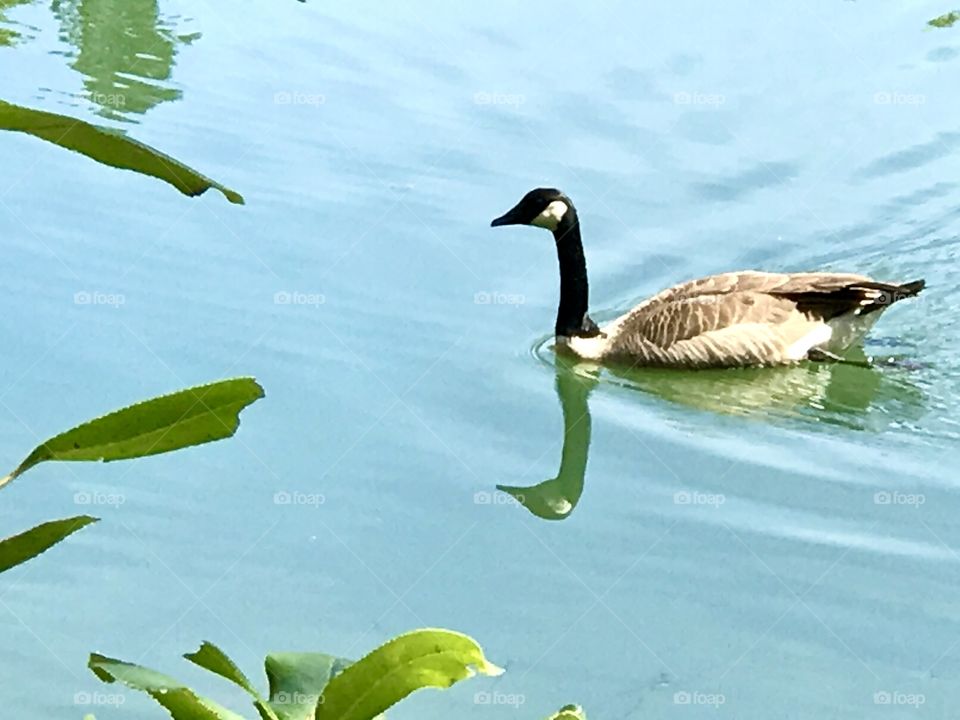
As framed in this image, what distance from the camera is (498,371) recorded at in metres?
7.53

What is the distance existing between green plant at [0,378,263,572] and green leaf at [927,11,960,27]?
1256 centimetres

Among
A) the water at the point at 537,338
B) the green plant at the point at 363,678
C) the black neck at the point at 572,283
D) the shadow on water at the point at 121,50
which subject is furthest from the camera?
the shadow on water at the point at 121,50

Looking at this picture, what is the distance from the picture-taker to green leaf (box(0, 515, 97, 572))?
52.4 inches

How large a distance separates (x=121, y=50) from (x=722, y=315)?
560 cm

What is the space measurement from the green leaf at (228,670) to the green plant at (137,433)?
15cm

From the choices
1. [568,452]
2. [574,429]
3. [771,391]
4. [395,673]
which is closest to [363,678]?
[395,673]

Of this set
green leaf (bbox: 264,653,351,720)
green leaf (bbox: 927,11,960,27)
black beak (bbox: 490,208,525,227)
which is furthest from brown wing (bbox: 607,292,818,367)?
green leaf (bbox: 264,653,351,720)

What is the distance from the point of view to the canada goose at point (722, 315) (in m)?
A: 8.01

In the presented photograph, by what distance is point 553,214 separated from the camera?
321 inches

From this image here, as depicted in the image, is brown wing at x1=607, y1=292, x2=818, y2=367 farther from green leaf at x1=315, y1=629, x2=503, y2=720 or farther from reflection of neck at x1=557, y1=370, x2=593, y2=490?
green leaf at x1=315, y1=629, x2=503, y2=720

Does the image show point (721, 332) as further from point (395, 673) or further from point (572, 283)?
point (395, 673)

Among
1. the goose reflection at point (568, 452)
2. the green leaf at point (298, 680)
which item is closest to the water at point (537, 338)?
the goose reflection at point (568, 452)

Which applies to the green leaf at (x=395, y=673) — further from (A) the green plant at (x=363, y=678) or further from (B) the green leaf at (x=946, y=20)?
(B) the green leaf at (x=946, y=20)

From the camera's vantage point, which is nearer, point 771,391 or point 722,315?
point 771,391
